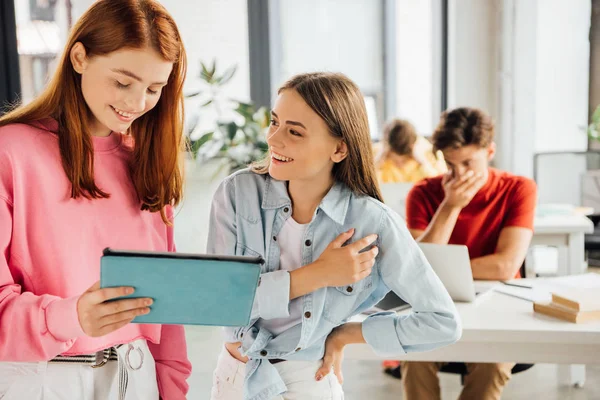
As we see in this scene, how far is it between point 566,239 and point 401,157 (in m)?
1.65

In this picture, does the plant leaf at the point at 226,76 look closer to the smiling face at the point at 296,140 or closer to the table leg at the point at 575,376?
the table leg at the point at 575,376

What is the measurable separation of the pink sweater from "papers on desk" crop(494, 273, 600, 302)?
1.34 meters

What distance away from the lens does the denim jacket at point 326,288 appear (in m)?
1.33

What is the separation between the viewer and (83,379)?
116cm

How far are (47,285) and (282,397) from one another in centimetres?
52

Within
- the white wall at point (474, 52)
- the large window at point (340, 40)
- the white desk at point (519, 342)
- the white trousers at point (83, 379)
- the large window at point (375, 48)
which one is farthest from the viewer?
the large window at point (340, 40)

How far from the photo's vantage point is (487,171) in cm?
269

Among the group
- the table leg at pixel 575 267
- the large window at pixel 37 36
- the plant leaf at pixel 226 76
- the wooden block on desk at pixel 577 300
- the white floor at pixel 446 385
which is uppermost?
the large window at pixel 37 36

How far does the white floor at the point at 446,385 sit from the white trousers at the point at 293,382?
6.19 feet

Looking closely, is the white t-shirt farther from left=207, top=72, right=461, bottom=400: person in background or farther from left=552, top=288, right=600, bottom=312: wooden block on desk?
left=552, top=288, right=600, bottom=312: wooden block on desk

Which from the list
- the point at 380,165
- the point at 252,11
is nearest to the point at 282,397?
the point at 380,165

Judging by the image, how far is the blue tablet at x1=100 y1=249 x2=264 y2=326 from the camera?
99cm

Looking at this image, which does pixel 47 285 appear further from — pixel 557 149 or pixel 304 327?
pixel 557 149

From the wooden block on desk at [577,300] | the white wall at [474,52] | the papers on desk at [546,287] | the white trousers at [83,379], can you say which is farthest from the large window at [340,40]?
the white trousers at [83,379]
